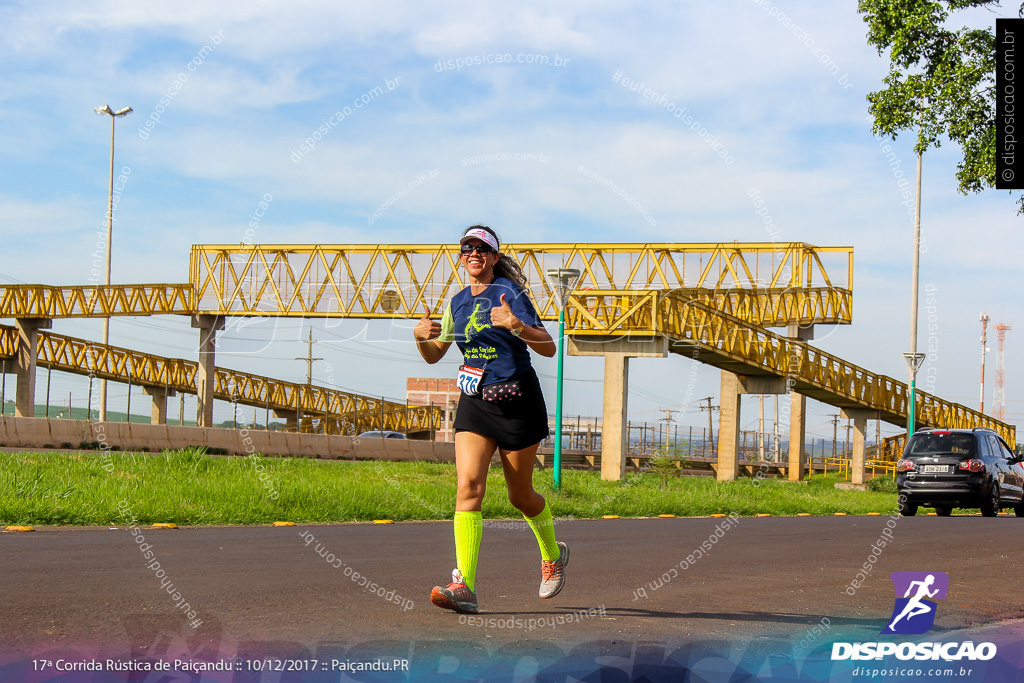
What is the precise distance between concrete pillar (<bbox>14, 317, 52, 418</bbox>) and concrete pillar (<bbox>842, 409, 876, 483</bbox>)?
36194mm

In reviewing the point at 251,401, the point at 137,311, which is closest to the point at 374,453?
the point at 137,311

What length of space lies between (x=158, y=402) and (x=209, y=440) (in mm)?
33196

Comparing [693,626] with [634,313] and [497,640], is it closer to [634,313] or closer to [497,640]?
[497,640]

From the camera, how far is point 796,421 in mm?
48250

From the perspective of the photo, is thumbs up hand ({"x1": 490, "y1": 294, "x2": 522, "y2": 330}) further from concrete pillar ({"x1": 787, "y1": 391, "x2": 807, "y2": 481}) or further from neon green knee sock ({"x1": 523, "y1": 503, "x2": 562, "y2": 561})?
concrete pillar ({"x1": 787, "y1": 391, "x2": 807, "y2": 481})

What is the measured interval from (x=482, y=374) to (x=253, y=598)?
6.49 ft

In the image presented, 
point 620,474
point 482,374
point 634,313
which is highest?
point 634,313

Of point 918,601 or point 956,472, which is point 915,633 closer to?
point 918,601

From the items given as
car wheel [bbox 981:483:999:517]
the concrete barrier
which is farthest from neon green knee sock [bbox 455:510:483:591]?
the concrete barrier

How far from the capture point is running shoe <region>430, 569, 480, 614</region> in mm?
6340

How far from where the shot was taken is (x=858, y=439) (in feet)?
150

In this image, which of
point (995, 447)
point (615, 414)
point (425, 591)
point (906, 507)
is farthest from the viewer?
point (615, 414)

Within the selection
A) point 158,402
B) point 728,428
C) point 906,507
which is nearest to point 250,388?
point 158,402

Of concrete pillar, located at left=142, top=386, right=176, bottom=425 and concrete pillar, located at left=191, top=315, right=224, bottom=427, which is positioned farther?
concrete pillar, located at left=142, top=386, right=176, bottom=425
